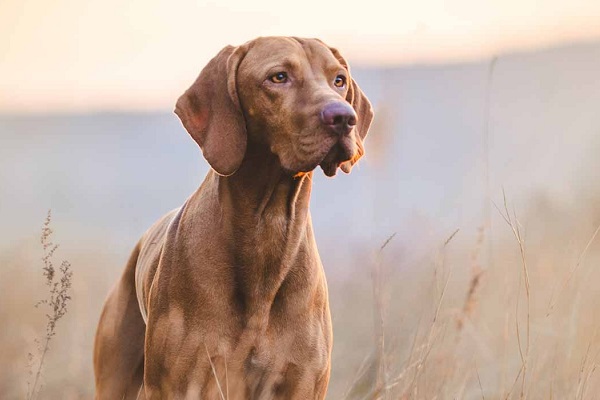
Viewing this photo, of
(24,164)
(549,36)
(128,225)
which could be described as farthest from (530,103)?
(24,164)

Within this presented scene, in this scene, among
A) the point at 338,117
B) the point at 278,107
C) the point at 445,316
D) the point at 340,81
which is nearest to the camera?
the point at 338,117

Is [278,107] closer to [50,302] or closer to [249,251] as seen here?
[249,251]

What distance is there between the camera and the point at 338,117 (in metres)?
4.56

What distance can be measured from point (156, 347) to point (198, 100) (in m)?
1.08

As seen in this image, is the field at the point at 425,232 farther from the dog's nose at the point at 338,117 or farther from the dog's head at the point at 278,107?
the dog's nose at the point at 338,117

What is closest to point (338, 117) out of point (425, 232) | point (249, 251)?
point (249, 251)

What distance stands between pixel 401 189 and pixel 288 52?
14.7 feet

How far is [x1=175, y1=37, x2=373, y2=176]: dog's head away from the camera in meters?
4.62

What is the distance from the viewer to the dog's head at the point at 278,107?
15.1 ft

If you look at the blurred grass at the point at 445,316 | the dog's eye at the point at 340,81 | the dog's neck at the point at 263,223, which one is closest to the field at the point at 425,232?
the blurred grass at the point at 445,316

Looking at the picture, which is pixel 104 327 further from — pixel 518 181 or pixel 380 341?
pixel 518 181

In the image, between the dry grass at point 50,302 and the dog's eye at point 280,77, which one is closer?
the dog's eye at point 280,77

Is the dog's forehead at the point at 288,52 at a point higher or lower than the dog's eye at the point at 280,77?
higher

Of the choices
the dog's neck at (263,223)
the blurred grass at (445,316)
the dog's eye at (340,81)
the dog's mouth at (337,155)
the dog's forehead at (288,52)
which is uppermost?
the dog's forehead at (288,52)
